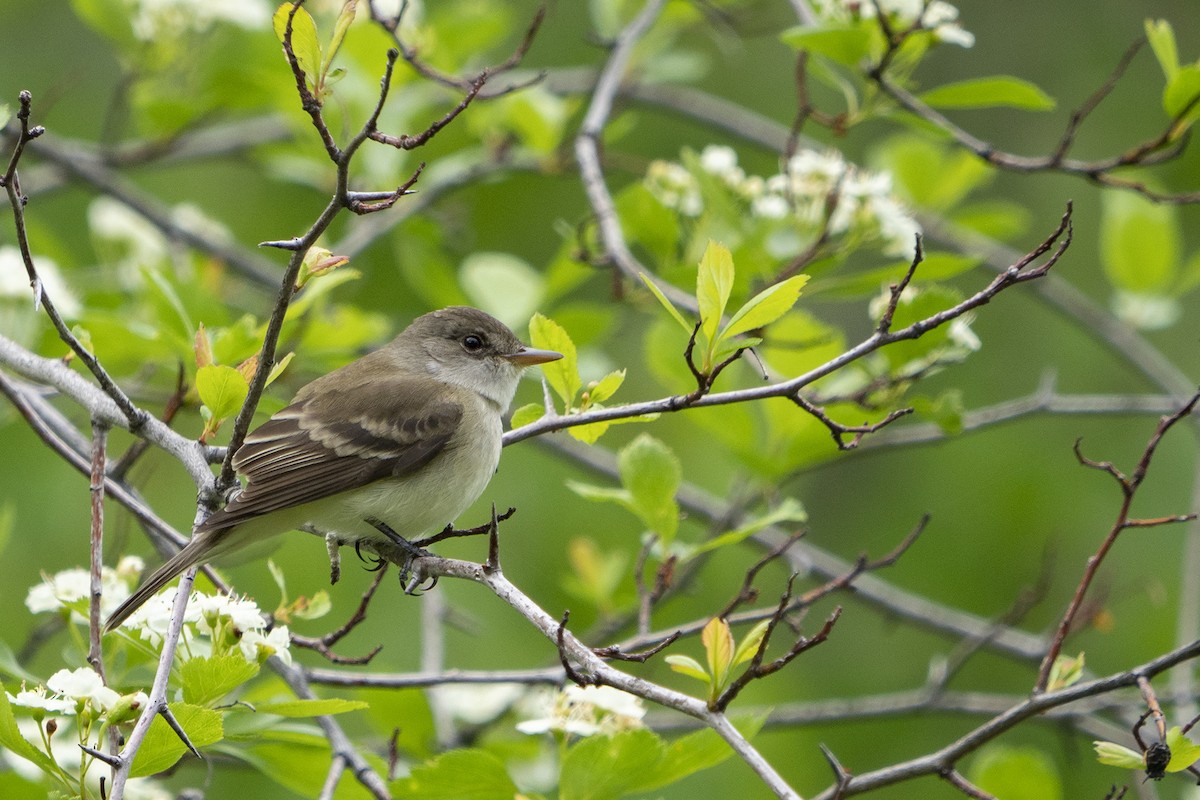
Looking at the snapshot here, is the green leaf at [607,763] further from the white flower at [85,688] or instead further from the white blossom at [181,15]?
the white blossom at [181,15]

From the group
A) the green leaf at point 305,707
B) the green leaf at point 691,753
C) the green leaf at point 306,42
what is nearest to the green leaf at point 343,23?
the green leaf at point 306,42

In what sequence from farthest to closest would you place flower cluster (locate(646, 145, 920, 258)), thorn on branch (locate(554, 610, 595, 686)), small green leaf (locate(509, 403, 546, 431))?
flower cluster (locate(646, 145, 920, 258)) < small green leaf (locate(509, 403, 546, 431)) < thorn on branch (locate(554, 610, 595, 686))

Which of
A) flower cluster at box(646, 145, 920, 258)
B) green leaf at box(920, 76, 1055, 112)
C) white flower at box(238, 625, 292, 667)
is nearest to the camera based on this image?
white flower at box(238, 625, 292, 667)

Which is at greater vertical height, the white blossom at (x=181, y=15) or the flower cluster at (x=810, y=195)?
the white blossom at (x=181, y=15)

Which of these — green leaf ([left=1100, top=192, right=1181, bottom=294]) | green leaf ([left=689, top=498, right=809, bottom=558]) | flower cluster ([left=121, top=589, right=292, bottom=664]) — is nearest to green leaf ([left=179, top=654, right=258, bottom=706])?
flower cluster ([left=121, top=589, right=292, bottom=664])

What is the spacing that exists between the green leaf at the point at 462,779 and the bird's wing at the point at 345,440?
1.01 metres

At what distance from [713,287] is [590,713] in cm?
125

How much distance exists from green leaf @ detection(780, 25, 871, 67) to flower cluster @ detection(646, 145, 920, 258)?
0.51 metres

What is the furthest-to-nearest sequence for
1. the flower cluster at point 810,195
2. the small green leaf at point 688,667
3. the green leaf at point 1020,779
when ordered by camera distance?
1. the flower cluster at point 810,195
2. the green leaf at point 1020,779
3. the small green leaf at point 688,667

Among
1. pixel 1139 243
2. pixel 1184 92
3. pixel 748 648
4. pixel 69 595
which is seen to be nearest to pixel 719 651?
pixel 748 648

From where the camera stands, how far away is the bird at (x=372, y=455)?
411cm

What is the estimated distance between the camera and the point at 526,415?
12.0 feet

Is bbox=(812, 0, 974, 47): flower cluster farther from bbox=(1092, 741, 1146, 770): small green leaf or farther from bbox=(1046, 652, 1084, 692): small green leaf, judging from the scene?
bbox=(1092, 741, 1146, 770): small green leaf

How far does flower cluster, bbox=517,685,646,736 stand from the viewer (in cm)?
342
